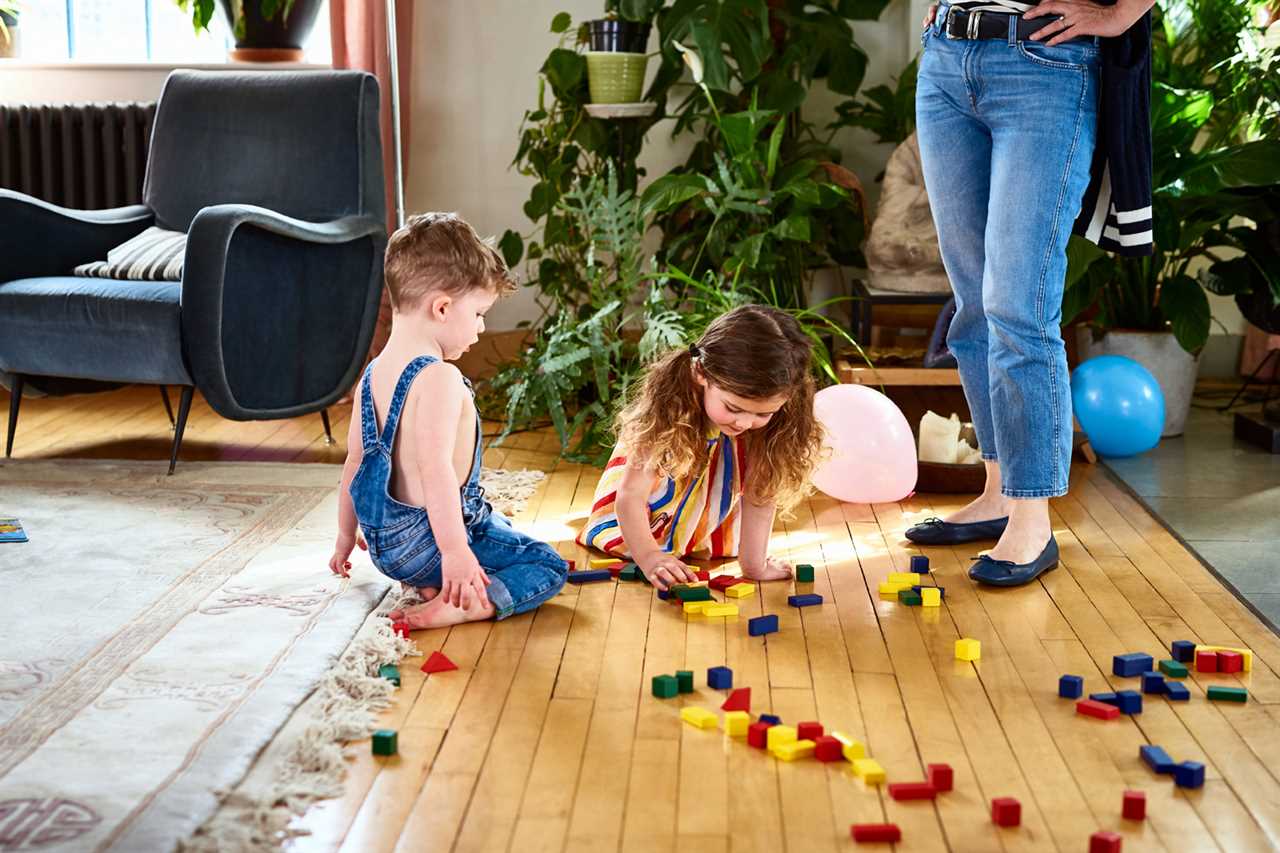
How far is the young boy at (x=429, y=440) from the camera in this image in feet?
6.81

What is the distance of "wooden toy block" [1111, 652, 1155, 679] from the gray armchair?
2.00m

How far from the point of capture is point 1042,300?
2299 mm

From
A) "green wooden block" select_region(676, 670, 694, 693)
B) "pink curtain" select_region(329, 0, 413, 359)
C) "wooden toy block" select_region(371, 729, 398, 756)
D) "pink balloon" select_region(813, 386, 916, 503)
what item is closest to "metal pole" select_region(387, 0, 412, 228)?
"pink curtain" select_region(329, 0, 413, 359)

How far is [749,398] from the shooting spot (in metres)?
2.18

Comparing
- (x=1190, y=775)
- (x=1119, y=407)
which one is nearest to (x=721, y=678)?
(x=1190, y=775)

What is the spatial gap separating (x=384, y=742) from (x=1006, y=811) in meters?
0.72

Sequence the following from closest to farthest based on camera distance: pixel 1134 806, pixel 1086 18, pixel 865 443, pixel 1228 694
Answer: pixel 1134 806 < pixel 1228 694 < pixel 1086 18 < pixel 865 443

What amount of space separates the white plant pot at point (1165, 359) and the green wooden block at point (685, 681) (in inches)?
88.3

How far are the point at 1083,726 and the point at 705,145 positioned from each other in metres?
2.75

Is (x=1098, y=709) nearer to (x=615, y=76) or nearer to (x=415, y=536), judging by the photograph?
(x=415, y=536)

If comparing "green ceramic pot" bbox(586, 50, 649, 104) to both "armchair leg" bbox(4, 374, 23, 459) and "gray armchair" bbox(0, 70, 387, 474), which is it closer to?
"gray armchair" bbox(0, 70, 387, 474)

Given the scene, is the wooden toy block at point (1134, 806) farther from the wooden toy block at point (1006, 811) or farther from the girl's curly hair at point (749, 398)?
the girl's curly hair at point (749, 398)

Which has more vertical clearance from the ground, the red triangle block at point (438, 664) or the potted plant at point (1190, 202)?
the potted plant at point (1190, 202)

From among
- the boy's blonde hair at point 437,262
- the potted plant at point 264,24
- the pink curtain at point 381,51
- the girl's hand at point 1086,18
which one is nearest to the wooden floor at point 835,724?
the boy's blonde hair at point 437,262
